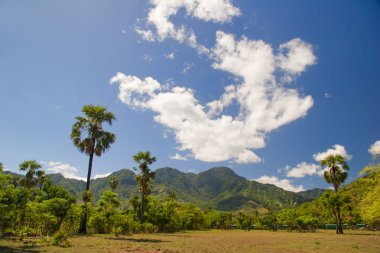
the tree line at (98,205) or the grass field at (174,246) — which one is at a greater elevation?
the tree line at (98,205)

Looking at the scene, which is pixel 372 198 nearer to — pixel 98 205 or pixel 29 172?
pixel 98 205

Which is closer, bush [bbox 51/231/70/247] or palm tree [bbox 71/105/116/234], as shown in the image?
bush [bbox 51/231/70/247]

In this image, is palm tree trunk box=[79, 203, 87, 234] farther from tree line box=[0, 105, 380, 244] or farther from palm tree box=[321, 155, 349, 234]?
palm tree box=[321, 155, 349, 234]

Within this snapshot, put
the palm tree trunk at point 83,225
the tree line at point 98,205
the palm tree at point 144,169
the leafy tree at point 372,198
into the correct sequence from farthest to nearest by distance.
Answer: the palm tree at point 144,169
the palm tree trunk at point 83,225
the tree line at point 98,205
the leafy tree at point 372,198

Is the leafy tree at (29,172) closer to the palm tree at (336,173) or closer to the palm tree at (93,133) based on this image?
the palm tree at (93,133)

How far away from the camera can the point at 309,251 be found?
25.9 meters

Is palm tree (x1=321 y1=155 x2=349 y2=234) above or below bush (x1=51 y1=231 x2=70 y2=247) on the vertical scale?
above

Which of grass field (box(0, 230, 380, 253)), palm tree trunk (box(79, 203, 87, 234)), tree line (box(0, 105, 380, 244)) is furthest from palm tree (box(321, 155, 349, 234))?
palm tree trunk (box(79, 203, 87, 234))

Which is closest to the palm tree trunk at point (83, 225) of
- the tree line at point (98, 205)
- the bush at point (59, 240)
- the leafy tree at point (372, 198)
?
the tree line at point (98, 205)

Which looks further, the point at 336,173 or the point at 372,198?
the point at 336,173

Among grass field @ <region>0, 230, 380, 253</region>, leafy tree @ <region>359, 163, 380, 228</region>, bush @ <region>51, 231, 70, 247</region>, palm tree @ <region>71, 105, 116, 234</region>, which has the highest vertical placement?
palm tree @ <region>71, 105, 116, 234</region>

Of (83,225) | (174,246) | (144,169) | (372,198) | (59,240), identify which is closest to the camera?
(372,198)

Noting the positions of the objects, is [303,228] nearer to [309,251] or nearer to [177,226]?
[177,226]

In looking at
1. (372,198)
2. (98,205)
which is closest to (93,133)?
(98,205)
